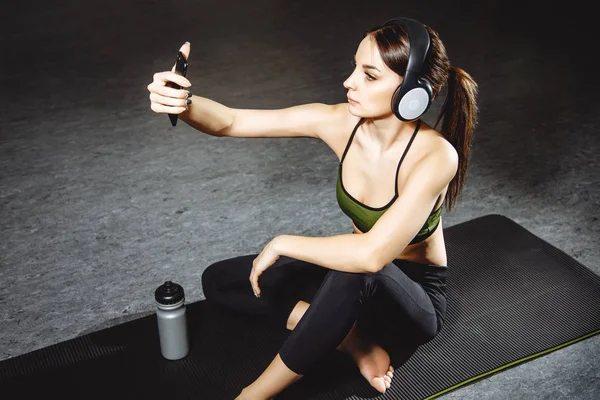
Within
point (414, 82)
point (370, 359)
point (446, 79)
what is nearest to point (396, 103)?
point (414, 82)

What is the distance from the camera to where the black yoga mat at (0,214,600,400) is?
179cm

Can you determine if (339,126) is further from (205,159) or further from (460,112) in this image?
(205,159)

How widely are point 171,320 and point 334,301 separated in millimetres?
506

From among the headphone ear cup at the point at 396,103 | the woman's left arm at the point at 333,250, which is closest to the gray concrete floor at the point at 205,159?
the woman's left arm at the point at 333,250

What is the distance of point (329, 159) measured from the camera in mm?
3252

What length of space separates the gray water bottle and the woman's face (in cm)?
68

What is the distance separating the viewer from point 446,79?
1532mm

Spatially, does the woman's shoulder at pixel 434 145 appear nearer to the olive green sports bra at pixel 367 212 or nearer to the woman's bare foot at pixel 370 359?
the olive green sports bra at pixel 367 212

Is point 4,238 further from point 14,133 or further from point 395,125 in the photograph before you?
point 395,125

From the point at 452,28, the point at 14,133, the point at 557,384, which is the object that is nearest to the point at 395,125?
the point at 557,384

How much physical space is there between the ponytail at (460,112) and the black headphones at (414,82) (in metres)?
0.12

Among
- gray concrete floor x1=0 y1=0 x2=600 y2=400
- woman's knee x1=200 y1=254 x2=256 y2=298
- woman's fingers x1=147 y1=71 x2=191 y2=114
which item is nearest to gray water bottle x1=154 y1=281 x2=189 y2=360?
woman's knee x1=200 y1=254 x2=256 y2=298

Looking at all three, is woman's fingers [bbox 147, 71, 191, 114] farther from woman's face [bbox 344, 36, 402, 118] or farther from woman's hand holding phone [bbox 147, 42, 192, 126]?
woman's face [bbox 344, 36, 402, 118]

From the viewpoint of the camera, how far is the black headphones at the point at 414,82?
4.66ft
